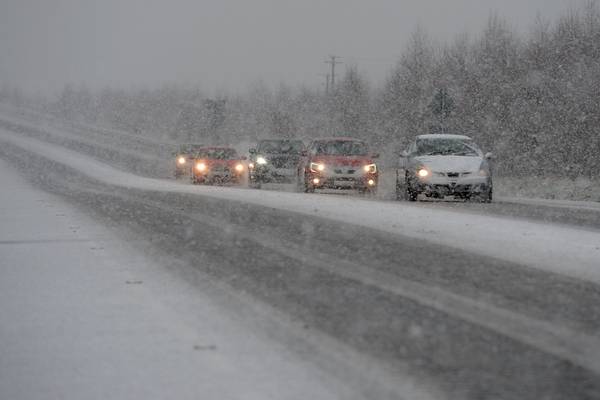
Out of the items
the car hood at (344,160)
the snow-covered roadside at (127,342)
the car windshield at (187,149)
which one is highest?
the car windshield at (187,149)

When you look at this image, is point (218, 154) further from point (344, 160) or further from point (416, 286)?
point (416, 286)

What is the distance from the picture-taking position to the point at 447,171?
20.5 metres

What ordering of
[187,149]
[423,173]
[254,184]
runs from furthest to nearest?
[187,149], [254,184], [423,173]

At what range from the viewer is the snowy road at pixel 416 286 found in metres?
4.88

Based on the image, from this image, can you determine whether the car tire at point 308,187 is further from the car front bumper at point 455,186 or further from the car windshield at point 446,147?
the car front bumper at point 455,186

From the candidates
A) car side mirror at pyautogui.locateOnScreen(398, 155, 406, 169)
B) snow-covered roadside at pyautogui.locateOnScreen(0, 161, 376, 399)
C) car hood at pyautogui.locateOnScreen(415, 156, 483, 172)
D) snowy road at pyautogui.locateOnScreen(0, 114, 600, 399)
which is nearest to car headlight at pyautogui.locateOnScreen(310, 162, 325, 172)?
car side mirror at pyautogui.locateOnScreen(398, 155, 406, 169)

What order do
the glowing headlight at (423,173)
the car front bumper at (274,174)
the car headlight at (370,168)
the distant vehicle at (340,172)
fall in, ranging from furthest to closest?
the car front bumper at (274,174), the car headlight at (370,168), the distant vehicle at (340,172), the glowing headlight at (423,173)

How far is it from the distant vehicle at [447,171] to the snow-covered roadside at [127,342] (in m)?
11.9

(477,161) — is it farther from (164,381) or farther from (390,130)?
(390,130)

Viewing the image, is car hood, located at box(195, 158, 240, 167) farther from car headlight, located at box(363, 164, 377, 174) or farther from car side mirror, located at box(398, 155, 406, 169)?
car side mirror, located at box(398, 155, 406, 169)

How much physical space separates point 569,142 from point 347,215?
2404cm

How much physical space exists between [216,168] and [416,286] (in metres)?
25.7

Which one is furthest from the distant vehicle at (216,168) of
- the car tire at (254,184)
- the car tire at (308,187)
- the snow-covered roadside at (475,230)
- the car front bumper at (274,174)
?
the snow-covered roadside at (475,230)

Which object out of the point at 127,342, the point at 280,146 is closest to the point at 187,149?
the point at 280,146
